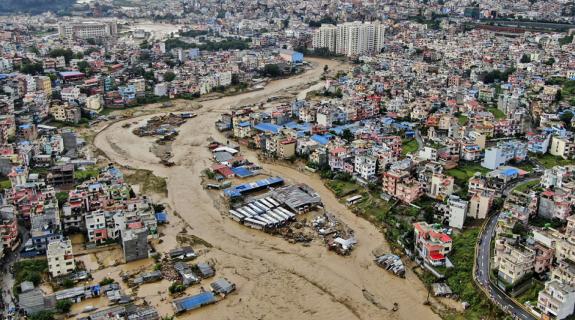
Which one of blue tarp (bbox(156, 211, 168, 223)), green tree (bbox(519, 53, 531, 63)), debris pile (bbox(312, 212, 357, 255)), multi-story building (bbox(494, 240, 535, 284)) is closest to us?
multi-story building (bbox(494, 240, 535, 284))

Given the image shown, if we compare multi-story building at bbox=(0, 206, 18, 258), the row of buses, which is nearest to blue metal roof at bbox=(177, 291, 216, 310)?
the row of buses

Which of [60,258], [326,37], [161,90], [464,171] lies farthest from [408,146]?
[326,37]

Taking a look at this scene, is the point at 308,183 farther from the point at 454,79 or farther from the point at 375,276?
the point at 454,79

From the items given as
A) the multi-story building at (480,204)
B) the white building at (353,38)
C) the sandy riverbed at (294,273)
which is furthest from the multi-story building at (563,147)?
the white building at (353,38)

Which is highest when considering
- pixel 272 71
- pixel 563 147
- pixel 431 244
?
pixel 272 71

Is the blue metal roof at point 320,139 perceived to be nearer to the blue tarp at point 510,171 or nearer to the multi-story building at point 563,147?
the blue tarp at point 510,171

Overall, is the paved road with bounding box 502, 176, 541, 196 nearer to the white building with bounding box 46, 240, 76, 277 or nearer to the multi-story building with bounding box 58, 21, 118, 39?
Answer: the white building with bounding box 46, 240, 76, 277

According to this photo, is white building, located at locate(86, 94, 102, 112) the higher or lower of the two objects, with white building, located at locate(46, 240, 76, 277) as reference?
higher

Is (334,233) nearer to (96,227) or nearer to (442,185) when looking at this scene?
(442,185)
